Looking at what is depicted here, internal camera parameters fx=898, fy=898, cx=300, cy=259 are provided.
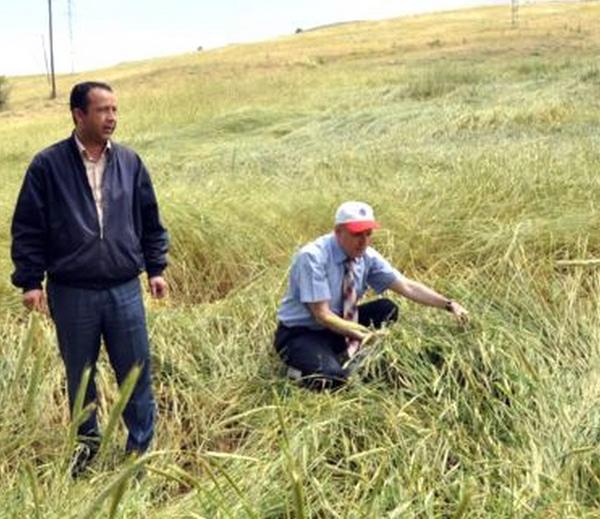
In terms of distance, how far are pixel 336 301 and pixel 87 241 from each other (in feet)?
4.22

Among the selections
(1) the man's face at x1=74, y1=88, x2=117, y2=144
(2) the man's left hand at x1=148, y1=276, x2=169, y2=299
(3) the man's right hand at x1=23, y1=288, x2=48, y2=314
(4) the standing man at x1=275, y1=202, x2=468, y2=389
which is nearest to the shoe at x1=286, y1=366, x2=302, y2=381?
(4) the standing man at x1=275, y1=202, x2=468, y2=389

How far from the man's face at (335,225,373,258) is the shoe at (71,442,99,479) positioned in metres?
1.36

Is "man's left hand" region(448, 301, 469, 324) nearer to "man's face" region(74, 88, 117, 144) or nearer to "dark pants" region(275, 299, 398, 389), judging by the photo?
"dark pants" region(275, 299, 398, 389)

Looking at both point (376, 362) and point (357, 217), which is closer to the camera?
point (376, 362)

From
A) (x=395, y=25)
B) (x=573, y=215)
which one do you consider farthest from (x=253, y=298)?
(x=395, y=25)

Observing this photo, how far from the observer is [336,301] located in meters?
4.09

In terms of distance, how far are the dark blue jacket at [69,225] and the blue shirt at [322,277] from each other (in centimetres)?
89

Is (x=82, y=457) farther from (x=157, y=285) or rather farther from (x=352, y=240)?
(x=352, y=240)

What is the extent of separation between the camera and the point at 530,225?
192 inches

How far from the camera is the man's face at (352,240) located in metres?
3.90

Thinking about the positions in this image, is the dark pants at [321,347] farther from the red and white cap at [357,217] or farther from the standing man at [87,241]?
the standing man at [87,241]

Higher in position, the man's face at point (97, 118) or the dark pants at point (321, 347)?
the man's face at point (97, 118)

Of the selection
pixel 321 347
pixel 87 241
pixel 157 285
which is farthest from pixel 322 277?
pixel 87 241

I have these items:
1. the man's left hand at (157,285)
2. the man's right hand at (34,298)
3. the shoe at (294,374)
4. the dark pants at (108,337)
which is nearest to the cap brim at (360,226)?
the shoe at (294,374)
